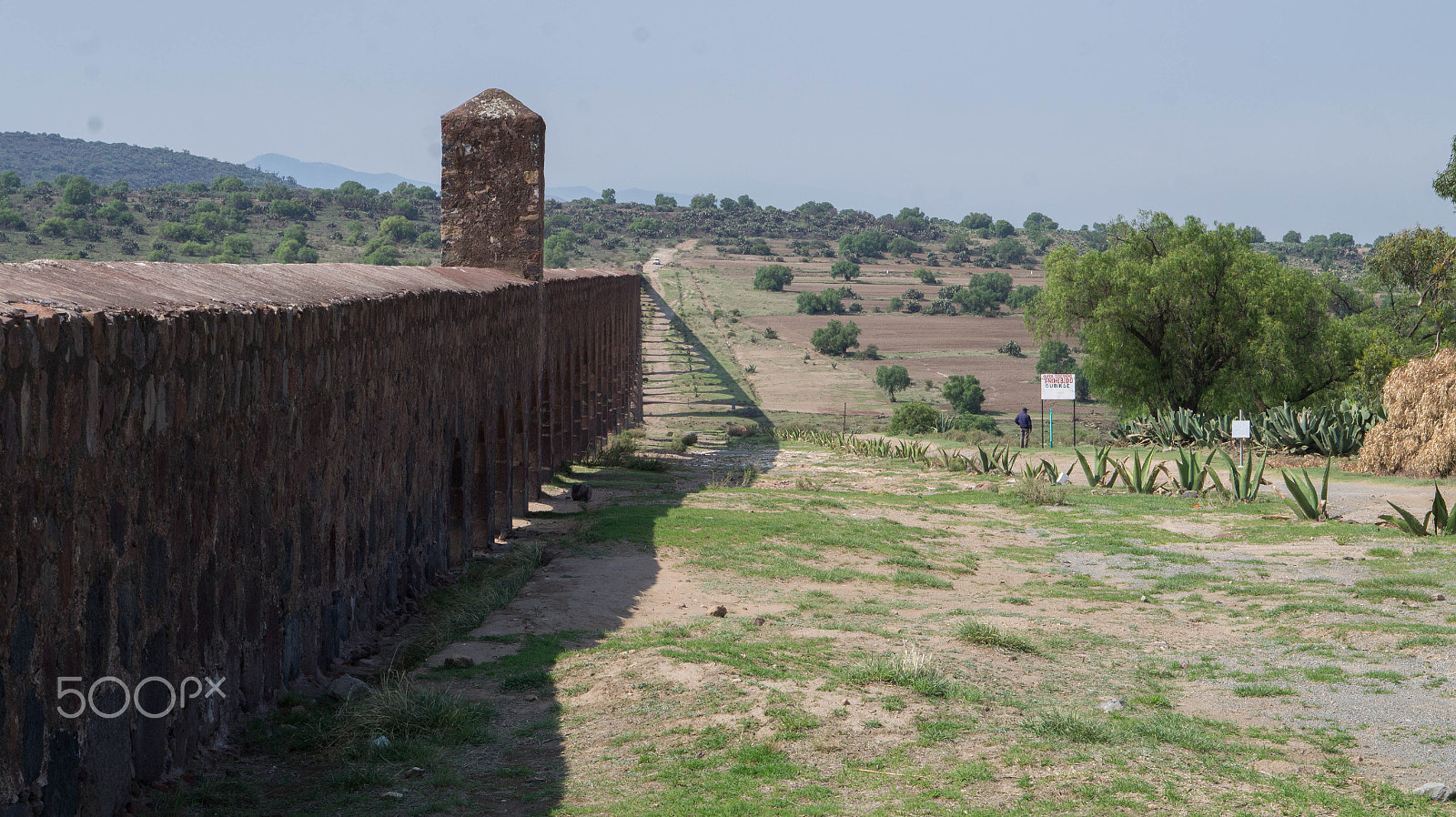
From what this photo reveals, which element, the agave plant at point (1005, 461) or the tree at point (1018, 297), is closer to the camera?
the agave plant at point (1005, 461)

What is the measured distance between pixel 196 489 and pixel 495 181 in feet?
40.5

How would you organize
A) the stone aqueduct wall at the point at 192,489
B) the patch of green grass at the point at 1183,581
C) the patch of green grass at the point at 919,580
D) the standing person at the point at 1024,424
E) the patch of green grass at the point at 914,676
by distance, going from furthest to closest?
1. the standing person at the point at 1024,424
2. the patch of green grass at the point at 919,580
3. the patch of green grass at the point at 1183,581
4. the patch of green grass at the point at 914,676
5. the stone aqueduct wall at the point at 192,489

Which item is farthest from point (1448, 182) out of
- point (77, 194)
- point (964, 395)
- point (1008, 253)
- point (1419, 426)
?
point (1008, 253)

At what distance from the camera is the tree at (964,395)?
167 feet

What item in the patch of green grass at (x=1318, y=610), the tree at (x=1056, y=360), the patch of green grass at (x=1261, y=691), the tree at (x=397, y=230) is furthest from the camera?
the tree at (x=397, y=230)

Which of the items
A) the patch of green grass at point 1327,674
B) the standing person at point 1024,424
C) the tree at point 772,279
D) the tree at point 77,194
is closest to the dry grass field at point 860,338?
the tree at point 772,279

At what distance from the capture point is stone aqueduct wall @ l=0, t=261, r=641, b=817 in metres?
4.53

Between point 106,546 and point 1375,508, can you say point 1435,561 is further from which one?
point 106,546

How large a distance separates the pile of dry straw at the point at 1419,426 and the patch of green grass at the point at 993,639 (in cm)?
1348

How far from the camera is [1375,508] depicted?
1595 centimetres

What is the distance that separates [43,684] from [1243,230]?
31095 mm

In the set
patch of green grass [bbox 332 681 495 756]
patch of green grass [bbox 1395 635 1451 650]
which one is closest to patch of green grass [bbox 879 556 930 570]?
patch of green grass [bbox 1395 635 1451 650]

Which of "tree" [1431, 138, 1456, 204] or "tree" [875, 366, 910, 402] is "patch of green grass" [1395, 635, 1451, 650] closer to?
"tree" [1431, 138, 1456, 204]

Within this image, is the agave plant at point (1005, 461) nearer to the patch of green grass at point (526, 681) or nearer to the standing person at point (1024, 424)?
the standing person at point (1024, 424)
